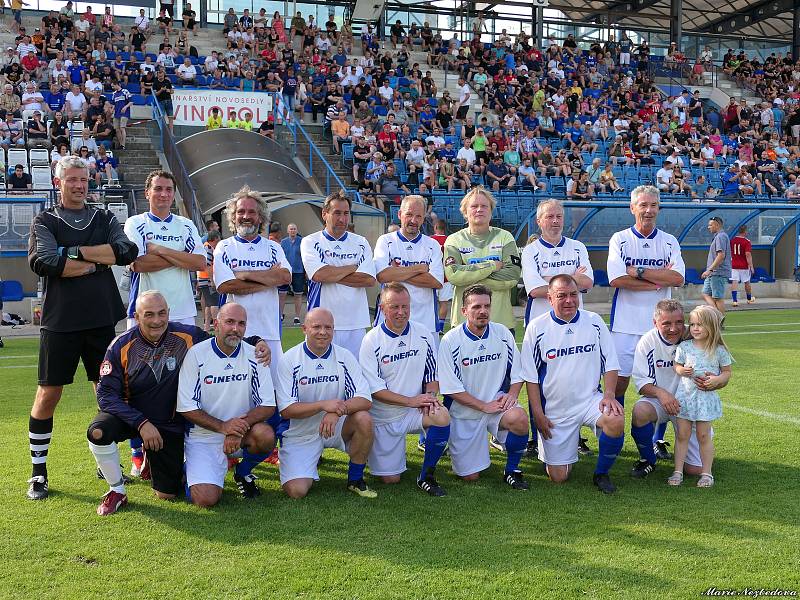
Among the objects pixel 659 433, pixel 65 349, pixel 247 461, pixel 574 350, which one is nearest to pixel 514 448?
pixel 574 350

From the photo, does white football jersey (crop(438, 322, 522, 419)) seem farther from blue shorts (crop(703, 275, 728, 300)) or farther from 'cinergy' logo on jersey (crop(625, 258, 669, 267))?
blue shorts (crop(703, 275, 728, 300))

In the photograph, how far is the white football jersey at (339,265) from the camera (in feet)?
21.3

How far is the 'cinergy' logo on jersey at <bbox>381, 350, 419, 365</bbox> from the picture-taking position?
5887 millimetres

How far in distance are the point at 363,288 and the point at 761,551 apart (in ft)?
11.0

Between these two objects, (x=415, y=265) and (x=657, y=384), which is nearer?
(x=657, y=384)

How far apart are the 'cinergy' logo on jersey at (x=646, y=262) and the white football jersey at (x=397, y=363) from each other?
1.75 meters

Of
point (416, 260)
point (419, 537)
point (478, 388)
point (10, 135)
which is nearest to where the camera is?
point (419, 537)

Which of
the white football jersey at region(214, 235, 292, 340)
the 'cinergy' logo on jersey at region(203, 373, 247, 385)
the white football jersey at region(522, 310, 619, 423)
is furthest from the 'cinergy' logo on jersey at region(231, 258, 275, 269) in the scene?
the white football jersey at region(522, 310, 619, 423)

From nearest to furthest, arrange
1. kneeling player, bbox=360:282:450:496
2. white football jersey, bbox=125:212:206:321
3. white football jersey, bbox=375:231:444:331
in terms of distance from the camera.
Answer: kneeling player, bbox=360:282:450:496 < white football jersey, bbox=125:212:206:321 < white football jersey, bbox=375:231:444:331

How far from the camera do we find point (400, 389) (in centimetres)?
593

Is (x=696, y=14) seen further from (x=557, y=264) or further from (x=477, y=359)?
(x=477, y=359)

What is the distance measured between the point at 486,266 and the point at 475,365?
2.95 ft

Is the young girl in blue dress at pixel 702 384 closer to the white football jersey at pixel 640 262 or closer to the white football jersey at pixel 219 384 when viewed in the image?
the white football jersey at pixel 640 262

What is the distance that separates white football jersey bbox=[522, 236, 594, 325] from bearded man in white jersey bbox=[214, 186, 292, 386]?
6.02ft
